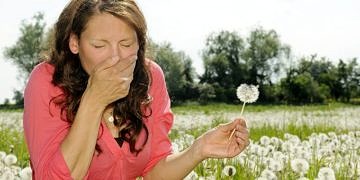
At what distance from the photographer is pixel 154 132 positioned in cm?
359

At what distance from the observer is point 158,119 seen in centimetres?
359

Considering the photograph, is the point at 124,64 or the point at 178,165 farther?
the point at 178,165

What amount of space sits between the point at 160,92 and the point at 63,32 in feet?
2.25

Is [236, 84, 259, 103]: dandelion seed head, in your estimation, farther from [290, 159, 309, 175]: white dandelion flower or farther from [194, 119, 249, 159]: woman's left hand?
[290, 159, 309, 175]: white dandelion flower

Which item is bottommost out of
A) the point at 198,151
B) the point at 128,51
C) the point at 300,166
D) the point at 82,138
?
the point at 300,166

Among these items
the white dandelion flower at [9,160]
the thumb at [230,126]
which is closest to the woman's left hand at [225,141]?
the thumb at [230,126]

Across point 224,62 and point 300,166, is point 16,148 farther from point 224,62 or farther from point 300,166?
point 224,62

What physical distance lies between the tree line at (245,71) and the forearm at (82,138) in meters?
45.6

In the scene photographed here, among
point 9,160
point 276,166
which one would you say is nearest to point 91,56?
point 276,166

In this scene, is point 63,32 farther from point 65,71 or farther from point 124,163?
point 124,163

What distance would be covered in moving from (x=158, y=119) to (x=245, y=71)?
73.2 meters

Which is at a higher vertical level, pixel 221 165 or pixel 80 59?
pixel 80 59

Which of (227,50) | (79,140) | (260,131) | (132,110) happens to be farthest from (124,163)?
(227,50)

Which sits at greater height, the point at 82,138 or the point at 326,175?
the point at 82,138
